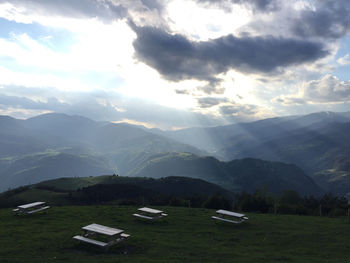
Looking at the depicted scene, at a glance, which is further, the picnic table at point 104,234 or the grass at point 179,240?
the picnic table at point 104,234

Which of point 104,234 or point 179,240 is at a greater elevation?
point 104,234

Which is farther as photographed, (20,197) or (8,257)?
(20,197)

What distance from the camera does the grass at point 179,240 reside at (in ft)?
60.0

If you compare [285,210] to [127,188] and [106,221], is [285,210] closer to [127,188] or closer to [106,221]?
[106,221]

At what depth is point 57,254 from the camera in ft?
60.6

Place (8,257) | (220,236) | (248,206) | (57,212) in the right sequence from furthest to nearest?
(248,206) → (57,212) → (220,236) → (8,257)

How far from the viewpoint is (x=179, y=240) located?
2316 cm

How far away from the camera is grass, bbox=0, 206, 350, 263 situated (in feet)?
60.0

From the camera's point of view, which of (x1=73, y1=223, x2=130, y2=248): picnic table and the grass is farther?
(x1=73, y1=223, x2=130, y2=248): picnic table

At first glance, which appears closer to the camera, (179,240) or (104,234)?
(104,234)

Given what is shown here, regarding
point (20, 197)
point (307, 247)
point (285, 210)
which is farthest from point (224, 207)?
point (20, 197)

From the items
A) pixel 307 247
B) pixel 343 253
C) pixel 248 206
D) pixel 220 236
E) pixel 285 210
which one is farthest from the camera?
pixel 248 206

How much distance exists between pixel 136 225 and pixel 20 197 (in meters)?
78.5

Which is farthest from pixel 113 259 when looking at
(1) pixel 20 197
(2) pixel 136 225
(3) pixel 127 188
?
(3) pixel 127 188
